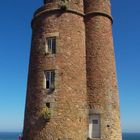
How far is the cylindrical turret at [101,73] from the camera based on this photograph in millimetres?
20531

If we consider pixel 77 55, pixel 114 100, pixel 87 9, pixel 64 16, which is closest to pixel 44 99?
pixel 77 55

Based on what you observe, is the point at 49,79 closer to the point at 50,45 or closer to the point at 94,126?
the point at 50,45

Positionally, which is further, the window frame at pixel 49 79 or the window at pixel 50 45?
the window at pixel 50 45

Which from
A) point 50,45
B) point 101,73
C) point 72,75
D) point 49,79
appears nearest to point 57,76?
point 49,79

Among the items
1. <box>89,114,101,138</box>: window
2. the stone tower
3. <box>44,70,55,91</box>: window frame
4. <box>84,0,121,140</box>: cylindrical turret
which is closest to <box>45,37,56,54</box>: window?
the stone tower

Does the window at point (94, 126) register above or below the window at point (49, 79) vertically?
below

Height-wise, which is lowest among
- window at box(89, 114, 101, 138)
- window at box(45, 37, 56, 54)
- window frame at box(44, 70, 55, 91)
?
window at box(89, 114, 101, 138)

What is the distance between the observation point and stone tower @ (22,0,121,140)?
20047mm

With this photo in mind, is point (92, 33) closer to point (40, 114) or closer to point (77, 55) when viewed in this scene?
point (77, 55)

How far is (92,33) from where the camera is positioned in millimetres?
22719

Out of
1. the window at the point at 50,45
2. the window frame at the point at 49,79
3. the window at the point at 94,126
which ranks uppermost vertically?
the window at the point at 50,45

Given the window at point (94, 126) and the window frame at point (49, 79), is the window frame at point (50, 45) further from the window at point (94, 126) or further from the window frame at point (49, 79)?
the window at point (94, 126)

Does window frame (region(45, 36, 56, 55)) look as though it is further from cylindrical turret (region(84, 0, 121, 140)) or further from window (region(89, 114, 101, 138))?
window (region(89, 114, 101, 138))

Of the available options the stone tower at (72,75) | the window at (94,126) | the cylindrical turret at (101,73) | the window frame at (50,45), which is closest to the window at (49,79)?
the stone tower at (72,75)
